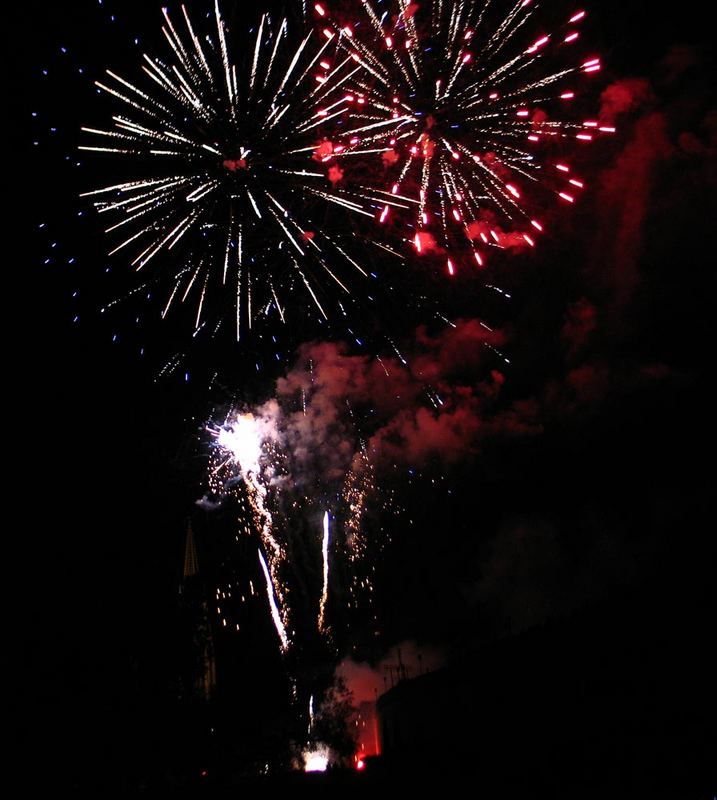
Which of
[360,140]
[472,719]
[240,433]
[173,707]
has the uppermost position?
[360,140]

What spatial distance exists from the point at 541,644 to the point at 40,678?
575 inches

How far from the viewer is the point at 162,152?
348 inches

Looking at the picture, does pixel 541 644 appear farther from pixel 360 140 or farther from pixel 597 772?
pixel 360 140

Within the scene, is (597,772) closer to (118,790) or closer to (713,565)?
(713,565)

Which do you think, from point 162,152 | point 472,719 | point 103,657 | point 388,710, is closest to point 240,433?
point 103,657

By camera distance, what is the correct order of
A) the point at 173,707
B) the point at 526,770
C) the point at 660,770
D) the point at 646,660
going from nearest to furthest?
the point at 173,707 → the point at 660,770 → the point at 526,770 → the point at 646,660

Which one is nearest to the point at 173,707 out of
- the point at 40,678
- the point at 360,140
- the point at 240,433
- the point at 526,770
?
the point at 40,678

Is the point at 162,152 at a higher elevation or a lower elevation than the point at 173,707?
higher

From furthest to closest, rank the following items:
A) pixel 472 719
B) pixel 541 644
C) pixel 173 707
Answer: pixel 472 719
pixel 541 644
pixel 173 707

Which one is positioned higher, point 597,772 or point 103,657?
point 103,657

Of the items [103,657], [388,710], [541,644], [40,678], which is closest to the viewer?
[40,678]

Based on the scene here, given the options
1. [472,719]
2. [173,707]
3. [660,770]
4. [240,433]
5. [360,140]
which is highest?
[360,140]

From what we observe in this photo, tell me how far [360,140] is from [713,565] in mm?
11020

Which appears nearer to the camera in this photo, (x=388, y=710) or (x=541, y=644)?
(x=541, y=644)
